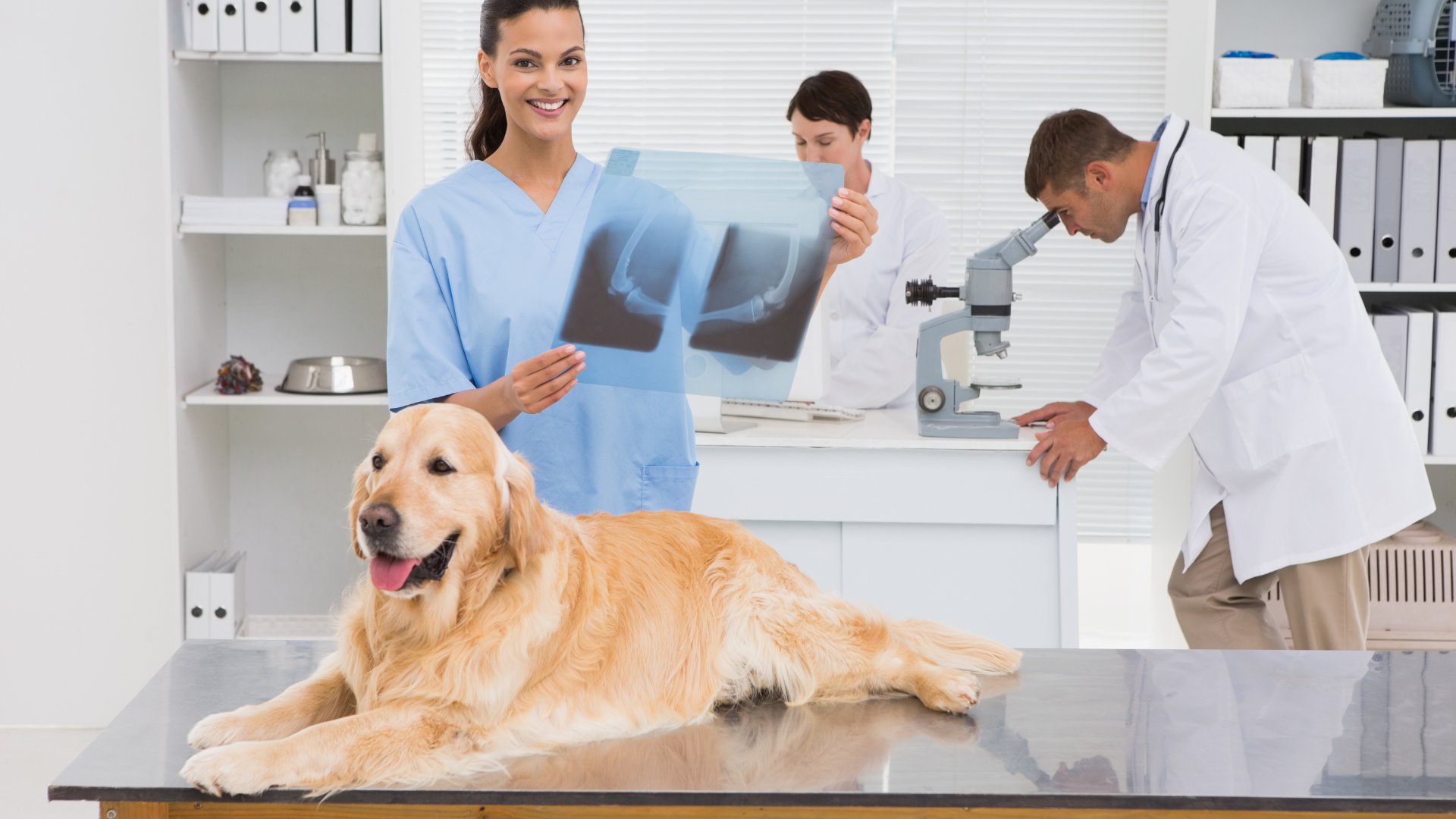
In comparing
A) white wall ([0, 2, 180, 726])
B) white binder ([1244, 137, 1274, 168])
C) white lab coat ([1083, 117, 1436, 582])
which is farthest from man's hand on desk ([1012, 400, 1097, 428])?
white wall ([0, 2, 180, 726])

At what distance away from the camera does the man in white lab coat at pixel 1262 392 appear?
237 cm

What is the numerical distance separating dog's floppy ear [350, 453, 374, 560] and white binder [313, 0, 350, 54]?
7.32ft

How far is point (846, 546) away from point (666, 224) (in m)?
1.25

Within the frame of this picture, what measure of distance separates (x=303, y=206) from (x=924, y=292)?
1653mm

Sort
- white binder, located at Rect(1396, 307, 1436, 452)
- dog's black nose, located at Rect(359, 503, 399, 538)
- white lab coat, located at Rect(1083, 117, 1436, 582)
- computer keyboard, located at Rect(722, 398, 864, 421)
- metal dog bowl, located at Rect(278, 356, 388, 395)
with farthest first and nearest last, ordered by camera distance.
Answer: metal dog bowl, located at Rect(278, 356, 388, 395), white binder, located at Rect(1396, 307, 1436, 452), computer keyboard, located at Rect(722, 398, 864, 421), white lab coat, located at Rect(1083, 117, 1436, 582), dog's black nose, located at Rect(359, 503, 399, 538)

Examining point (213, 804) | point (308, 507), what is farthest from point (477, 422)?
point (308, 507)

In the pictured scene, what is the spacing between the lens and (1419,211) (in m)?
3.14

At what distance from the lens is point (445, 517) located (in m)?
1.10

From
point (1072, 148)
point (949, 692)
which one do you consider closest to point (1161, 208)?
point (1072, 148)

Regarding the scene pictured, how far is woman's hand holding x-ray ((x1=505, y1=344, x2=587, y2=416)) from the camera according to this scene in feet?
4.55

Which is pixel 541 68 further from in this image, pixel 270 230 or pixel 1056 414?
pixel 270 230

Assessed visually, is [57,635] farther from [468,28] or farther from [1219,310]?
[1219,310]

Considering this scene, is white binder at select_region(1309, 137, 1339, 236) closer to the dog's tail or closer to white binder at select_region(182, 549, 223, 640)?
the dog's tail

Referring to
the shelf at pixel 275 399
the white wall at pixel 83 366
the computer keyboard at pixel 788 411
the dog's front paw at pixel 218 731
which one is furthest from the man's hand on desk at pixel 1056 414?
the white wall at pixel 83 366
